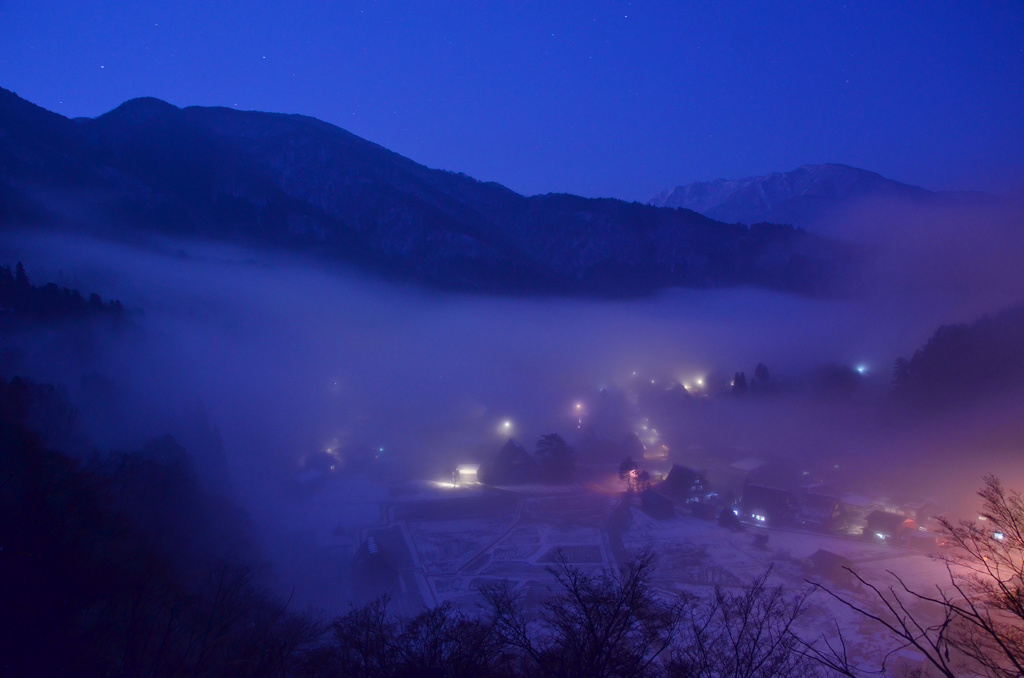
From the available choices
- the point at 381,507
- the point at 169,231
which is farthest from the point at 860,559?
the point at 169,231

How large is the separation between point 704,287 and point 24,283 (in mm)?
76950

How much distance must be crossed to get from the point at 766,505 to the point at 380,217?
64.6 meters

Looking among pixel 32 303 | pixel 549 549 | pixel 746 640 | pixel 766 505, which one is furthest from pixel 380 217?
pixel 746 640

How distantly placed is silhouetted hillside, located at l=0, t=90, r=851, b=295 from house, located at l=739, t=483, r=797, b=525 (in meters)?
53.1

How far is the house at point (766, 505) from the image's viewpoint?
75.0ft

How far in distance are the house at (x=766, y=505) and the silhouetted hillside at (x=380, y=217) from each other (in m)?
53.1

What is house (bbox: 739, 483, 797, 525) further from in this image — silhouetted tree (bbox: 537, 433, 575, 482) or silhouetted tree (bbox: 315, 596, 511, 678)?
silhouetted tree (bbox: 315, 596, 511, 678)

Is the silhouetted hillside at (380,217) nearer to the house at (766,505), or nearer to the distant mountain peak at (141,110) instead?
the distant mountain peak at (141,110)

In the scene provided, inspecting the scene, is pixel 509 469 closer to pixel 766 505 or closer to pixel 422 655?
pixel 766 505

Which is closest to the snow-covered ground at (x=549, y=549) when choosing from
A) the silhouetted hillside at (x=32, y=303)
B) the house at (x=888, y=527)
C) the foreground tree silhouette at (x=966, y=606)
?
the house at (x=888, y=527)

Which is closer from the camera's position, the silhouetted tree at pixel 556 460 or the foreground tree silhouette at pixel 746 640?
the foreground tree silhouette at pixel 746 640

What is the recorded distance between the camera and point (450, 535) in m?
21.0

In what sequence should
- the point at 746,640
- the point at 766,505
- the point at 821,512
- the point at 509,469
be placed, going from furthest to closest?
the point at 509,469 < the point at 766,505 < the point at 821,512 < the point at 746,640

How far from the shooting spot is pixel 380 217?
73750 mm
